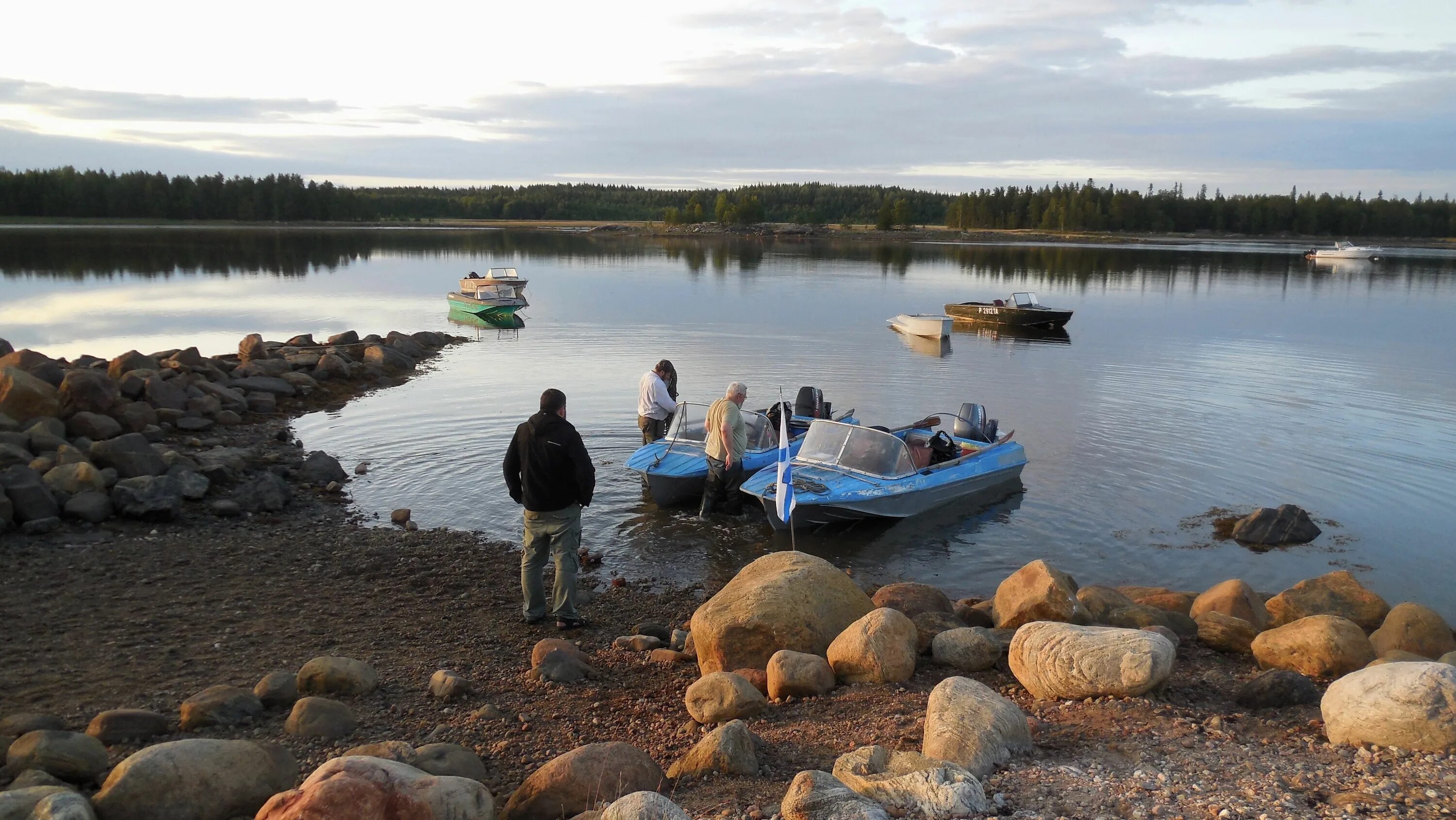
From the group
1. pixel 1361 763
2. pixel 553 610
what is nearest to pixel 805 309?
pixel 553 610

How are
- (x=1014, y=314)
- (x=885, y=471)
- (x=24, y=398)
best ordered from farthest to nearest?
(x=1014, y=314) < (x=24, y=398) < (x=885, y=471)

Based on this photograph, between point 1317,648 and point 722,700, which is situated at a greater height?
point 1317,648

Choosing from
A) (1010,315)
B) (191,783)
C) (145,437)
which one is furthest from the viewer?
(1010,315)

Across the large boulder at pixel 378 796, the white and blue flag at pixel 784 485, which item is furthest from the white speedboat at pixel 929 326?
the large boulder at pixel 378 796

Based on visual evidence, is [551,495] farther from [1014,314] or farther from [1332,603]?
[1014,314]

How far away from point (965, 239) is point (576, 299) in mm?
112296

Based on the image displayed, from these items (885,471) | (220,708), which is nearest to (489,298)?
(885,471)

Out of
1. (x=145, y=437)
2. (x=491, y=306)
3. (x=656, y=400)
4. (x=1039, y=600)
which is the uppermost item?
(x=491, y=306)

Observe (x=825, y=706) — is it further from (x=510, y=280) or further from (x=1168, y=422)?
(x=510, y=280)

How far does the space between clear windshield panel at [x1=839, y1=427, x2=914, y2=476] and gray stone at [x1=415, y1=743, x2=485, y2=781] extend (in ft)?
29.4

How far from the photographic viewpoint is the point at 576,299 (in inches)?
2057

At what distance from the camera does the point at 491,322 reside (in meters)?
40.5

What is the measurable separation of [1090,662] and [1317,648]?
2377 millimetres

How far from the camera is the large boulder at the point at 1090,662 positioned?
22.1ft
